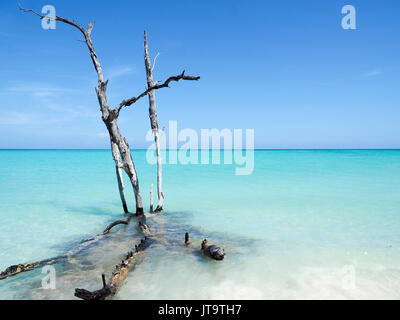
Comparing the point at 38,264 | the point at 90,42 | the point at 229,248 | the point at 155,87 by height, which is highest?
the point at 90,42

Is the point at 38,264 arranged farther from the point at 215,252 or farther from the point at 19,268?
the point at 215,252

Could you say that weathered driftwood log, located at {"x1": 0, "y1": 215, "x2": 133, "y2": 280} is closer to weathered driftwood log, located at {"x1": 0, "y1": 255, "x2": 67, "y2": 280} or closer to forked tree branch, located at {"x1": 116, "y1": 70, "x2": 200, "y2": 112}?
weathered driftwood log, located at {"x1": 0, "y1": 255, "x2": 67, "y2": 280}

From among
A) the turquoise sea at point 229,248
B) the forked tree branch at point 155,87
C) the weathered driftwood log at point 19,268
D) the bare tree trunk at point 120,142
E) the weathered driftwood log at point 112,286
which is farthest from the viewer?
the bare tree trunk at point 120,142

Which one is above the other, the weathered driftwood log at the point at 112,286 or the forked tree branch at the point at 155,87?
the forked tree branch at the point at 155,87

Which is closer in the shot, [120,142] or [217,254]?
[217,254]

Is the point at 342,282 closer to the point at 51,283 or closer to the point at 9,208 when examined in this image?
the point at 51,283

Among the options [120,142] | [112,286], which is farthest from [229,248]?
[120,142]

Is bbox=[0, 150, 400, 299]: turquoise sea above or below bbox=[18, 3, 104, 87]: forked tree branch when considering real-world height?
below

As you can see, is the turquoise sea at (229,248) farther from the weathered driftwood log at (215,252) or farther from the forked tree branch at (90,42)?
the forked tree branch at (90,42)

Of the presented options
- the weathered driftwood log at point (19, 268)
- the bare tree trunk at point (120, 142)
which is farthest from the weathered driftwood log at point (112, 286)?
the bare tree trunk at point (120, 142)

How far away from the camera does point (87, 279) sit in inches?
208

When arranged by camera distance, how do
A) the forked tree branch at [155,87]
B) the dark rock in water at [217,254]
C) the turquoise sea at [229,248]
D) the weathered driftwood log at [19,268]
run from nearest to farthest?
the turquoise sea at [229,248]
the weathered driftwood log at [19,268]
the dark rock in water at [217,254]
the forked tree branch at [155,87]

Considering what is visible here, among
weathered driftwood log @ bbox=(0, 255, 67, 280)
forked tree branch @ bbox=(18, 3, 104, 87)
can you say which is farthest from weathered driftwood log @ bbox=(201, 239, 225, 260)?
forked tree branch @ bbox=(18, 3, 104, 87)
